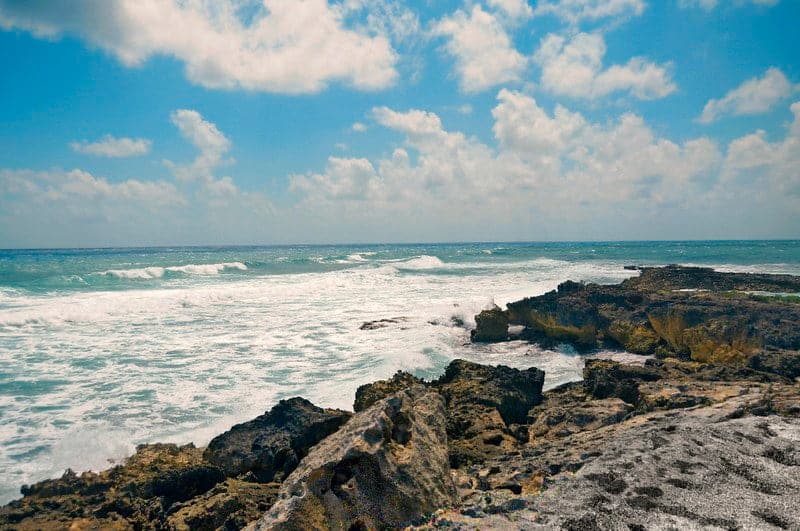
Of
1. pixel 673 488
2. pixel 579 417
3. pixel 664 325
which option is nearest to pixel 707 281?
pixel 664 325

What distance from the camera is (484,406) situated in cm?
708

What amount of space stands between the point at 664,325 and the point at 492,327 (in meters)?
4.95

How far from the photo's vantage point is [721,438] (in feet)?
13.4

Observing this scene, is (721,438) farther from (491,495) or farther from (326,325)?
(326,325)

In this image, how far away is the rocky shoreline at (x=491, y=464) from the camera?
346 cm

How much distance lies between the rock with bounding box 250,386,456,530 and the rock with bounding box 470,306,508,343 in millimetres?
10813

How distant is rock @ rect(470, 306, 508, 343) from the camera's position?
15.2 meters

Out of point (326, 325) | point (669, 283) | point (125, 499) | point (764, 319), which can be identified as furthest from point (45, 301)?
point (669, 283)

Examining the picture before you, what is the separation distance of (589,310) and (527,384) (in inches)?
321

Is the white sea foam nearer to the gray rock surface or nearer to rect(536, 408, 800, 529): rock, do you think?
the gray rock surface

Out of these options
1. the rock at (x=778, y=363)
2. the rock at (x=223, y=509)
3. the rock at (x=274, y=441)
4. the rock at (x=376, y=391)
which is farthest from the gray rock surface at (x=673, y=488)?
the rock at (x=778, y=363)

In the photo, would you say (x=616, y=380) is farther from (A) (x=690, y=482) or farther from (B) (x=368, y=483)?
(B) (x=368, y=483)

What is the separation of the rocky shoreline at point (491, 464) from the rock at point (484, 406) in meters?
0.03

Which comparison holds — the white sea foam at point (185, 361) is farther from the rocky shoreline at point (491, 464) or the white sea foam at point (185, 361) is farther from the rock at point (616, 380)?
the rock at point (616, 380)
